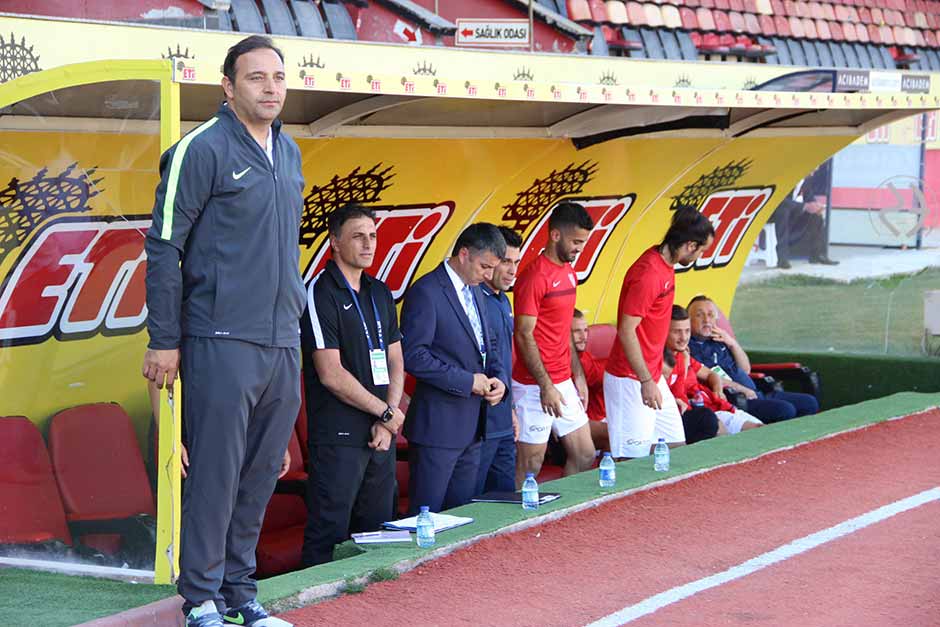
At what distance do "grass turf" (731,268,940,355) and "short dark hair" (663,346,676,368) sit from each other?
8.55ft

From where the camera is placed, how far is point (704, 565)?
197 inches

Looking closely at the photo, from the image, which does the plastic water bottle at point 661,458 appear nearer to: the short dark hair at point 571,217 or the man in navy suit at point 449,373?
the man in navy suit at point 449,373

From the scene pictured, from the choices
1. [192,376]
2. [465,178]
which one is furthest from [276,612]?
[465,178]

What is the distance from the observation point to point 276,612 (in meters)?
4.24

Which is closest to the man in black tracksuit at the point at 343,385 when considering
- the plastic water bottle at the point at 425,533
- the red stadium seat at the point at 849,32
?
the plastic water bottle at the point at 425,533

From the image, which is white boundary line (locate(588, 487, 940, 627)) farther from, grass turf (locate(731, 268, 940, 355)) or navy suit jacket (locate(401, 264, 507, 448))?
grass turf (locate(731, 268, 940, 355))

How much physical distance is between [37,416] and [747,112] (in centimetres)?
512

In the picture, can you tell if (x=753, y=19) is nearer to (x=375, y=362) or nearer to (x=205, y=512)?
(x=375, y=362)

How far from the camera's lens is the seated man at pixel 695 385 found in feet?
26.6

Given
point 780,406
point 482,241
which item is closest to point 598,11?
point 780,406

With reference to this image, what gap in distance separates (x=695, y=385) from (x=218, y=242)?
517 centimetres

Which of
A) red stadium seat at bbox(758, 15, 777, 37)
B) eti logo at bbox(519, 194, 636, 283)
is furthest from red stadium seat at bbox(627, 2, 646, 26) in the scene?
eti logo at bbox(519, 194, 636, 283)

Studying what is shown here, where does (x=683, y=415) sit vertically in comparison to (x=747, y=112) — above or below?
below

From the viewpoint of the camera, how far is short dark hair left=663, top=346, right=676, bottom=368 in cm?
805
